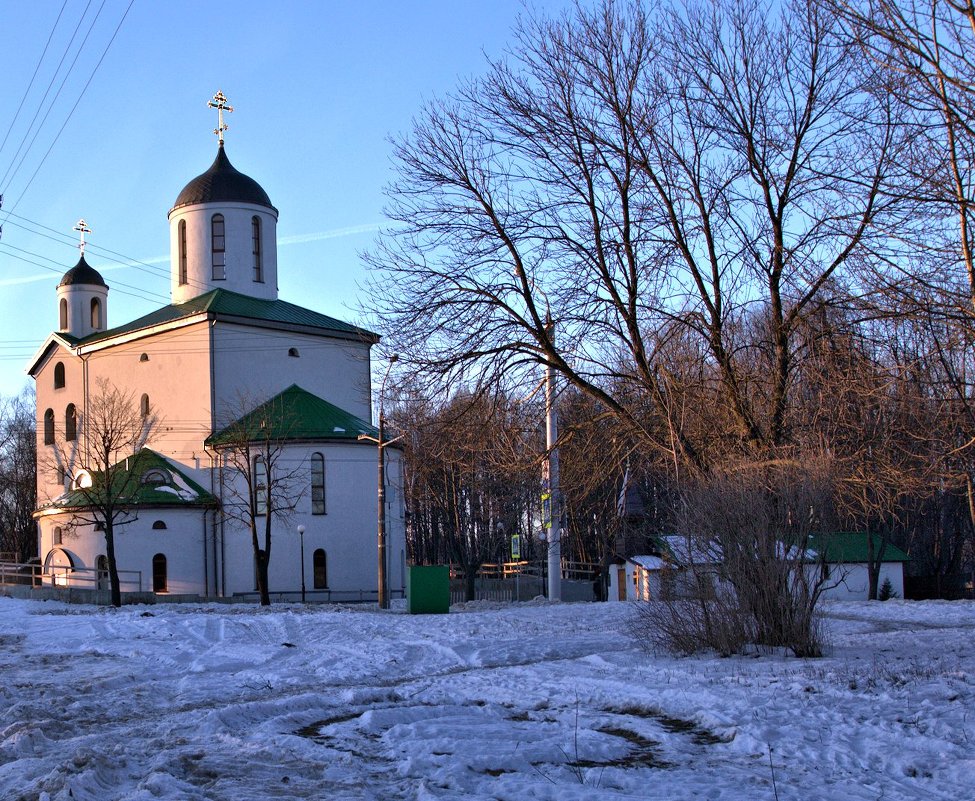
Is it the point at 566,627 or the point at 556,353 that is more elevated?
the point at 556,353

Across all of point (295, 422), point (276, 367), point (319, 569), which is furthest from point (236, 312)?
point (319, 569)

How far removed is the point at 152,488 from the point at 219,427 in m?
3.46

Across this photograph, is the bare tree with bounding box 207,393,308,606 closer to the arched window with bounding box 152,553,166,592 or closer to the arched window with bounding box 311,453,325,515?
the arched window with bounding box 311,453,325,515

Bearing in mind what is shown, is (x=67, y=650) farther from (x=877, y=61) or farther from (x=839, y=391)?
(x=877, y=61)

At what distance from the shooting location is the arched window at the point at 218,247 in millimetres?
47531

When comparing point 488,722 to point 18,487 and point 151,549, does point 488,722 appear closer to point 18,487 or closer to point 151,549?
→ point 151,549

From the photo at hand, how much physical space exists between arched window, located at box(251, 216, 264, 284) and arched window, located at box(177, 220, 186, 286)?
3.08 meters

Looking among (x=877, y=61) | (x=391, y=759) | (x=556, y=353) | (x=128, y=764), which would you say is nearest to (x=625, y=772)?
(x=391, y=759)

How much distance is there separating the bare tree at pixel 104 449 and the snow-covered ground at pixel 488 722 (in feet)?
73.3

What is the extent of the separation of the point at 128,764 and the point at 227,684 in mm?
5136

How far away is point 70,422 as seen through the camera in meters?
50.0

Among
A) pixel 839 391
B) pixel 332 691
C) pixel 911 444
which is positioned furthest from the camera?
pixel 911 444

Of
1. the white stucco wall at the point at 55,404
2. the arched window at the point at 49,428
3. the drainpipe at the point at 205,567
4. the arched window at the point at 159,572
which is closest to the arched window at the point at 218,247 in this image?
the white stucco wall at the point at 55,404

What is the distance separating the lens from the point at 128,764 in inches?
300
